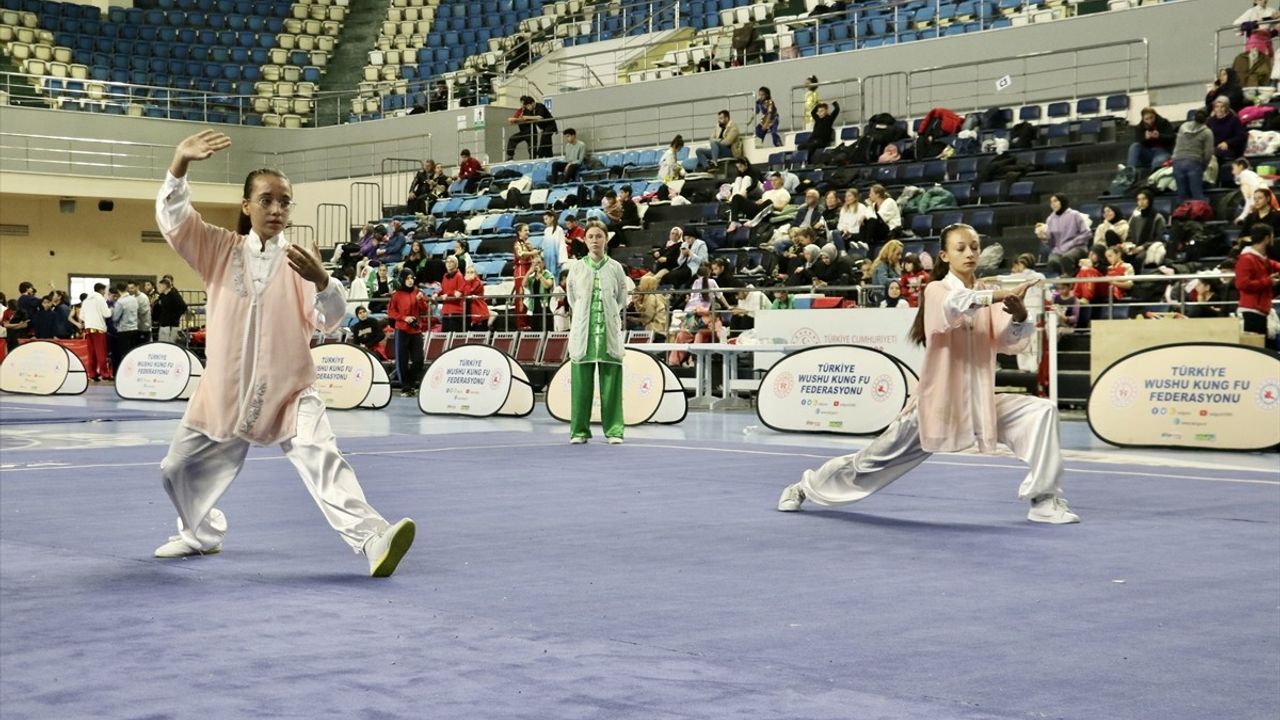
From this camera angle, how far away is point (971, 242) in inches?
290

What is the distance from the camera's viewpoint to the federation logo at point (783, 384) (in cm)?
1438

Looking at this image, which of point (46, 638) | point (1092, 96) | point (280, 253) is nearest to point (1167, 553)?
point (280, 253)

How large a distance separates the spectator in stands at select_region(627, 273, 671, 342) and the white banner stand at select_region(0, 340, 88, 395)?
335 inches

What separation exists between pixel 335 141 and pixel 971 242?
103 ft

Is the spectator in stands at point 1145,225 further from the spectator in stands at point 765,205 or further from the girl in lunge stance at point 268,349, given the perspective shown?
the girl in lunge stance at point 268,349

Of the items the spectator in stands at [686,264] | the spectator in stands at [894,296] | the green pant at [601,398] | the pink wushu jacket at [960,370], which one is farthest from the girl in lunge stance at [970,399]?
the spectator in stands at [686,264]

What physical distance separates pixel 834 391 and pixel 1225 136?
747cm

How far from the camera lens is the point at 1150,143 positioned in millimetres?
19438

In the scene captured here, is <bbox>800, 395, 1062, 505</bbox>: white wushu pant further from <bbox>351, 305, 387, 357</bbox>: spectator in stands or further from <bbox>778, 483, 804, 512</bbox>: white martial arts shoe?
<bbox>351, 305, 387, 357</bbox>: spectator in stands

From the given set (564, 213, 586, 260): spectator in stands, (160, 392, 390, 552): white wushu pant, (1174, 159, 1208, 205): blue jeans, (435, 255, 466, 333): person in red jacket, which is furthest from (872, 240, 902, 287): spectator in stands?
(160, 392, 390, 552): white wushu pant

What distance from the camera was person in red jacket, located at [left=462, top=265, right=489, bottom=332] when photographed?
22547mm

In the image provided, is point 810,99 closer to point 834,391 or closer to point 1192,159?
point 1192,159

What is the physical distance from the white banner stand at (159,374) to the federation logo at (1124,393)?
12.9m

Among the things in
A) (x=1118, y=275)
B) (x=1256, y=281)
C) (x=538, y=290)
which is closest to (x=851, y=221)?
(x=1118, y=275)
